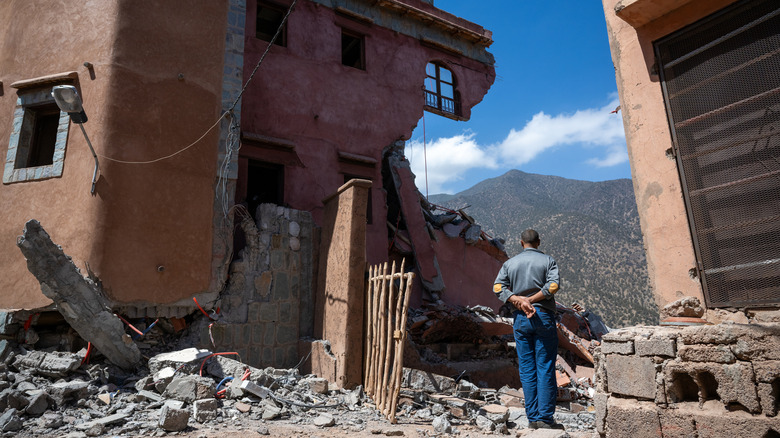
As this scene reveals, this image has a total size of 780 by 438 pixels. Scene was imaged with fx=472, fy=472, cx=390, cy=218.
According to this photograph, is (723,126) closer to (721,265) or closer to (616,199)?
(721,265)

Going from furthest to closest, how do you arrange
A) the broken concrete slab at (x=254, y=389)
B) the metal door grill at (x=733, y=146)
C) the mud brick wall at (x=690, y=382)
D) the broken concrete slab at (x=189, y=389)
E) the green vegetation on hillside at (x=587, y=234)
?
the green vegetation on hillside at (x=587, y=234)
the broken concrete slab at (x=254, y=389)
the broken concrete slab at (x=189, y=389)
the metal door grill at (x=733, y=146)
the mud brick wall at (x=690, y=382)

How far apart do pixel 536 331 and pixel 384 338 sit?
1917 millimetres

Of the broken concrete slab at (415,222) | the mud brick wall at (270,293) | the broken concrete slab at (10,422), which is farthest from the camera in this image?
the broken concrete slab at (415,222)

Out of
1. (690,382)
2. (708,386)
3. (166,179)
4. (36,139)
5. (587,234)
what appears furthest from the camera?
(587,234)

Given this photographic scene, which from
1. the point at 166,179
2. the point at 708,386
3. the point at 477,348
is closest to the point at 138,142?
the point at 166,179

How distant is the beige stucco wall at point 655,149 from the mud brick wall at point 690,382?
82 cm

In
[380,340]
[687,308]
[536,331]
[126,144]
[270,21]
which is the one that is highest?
[270,21]

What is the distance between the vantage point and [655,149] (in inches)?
168

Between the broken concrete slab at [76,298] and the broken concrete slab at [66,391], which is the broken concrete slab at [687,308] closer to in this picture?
the broken concrete slab at [66,391]

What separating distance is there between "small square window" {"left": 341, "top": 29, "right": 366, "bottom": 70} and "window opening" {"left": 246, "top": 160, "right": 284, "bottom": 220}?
139 inches

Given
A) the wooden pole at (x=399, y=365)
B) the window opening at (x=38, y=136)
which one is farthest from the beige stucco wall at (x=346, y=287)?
the window opening at (x=38, y=136)

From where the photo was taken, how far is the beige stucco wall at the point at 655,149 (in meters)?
3.99

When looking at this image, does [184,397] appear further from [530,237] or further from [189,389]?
[530,237]

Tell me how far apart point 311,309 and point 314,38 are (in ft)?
20.6
